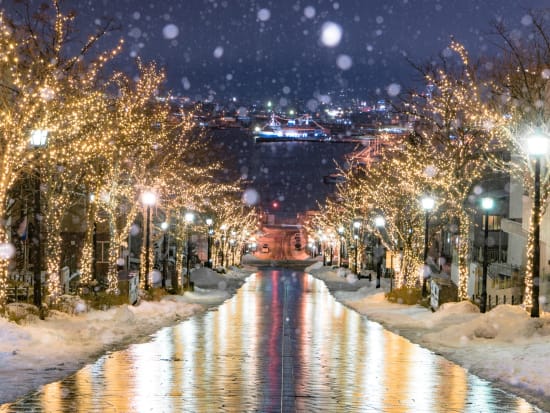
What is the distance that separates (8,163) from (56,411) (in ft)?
33.7

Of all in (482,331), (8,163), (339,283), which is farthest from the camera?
(339,283)

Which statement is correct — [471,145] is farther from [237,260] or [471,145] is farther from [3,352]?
[237,260]

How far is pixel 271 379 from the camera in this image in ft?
51.2

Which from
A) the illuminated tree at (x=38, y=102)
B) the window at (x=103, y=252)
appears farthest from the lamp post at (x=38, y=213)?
the window at (x=103, y=252)

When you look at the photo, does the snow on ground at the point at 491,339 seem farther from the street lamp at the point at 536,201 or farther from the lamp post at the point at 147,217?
the lamp post at the point at 147,217

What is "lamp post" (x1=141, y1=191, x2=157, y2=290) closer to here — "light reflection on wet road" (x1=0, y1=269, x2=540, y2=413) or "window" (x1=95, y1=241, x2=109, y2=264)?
"light reflection on wet road" (x1=0, y1=269, x2=540, y2=413)

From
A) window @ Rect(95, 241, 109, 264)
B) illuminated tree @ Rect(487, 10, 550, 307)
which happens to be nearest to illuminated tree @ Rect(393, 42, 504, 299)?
illuminated tree @ Rect(487, 10, 550, 307)

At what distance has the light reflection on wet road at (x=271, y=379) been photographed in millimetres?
12914

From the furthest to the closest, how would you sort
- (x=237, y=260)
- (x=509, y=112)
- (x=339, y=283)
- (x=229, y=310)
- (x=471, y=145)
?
(x=237, y=260) → (x=339, y=283) → (x=471, y=145) → (x=229, y=310) → (x=509, y=112)

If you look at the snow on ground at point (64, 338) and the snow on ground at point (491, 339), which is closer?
the snow on ground at point (64, 338)

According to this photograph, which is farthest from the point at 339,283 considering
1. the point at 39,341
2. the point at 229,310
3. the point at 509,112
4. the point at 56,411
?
the point at 56,411

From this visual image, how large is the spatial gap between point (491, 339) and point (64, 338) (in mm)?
10363

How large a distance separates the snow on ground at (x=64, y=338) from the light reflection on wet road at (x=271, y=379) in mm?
493

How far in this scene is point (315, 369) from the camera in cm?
1720
